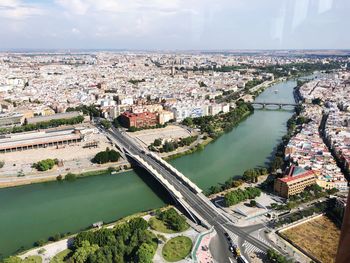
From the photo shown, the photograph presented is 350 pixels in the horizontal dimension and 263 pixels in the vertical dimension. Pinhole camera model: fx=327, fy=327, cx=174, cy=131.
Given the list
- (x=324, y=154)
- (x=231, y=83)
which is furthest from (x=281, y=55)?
(x=324, y=154)

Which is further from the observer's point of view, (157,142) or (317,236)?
(157,142)

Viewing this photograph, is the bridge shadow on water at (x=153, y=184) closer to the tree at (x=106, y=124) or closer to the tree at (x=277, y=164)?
the tree at (x=277, y=164)

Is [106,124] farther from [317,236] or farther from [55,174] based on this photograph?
[317,236]

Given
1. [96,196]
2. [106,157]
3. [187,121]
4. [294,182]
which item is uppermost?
[294,182]

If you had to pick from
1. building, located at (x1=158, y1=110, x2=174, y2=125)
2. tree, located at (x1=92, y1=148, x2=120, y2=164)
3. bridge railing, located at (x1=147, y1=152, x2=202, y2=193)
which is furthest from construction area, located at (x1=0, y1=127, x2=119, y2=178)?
building, located at (x1=158, y1=110, x2=174, y2=125)

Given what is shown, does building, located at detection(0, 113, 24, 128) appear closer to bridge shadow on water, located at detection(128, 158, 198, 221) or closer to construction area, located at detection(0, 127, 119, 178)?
construction area, located at detection(0, 127, 119, 178)

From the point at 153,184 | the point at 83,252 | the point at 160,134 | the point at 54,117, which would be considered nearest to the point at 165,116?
the point at 160,134
